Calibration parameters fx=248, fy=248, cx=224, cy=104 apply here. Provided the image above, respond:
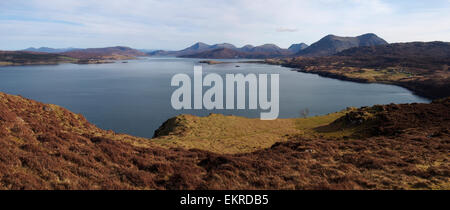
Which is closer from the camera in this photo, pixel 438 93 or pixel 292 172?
pixel 292 172

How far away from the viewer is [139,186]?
10070 millimetres

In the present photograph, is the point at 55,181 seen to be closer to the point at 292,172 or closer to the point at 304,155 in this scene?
the point at 292,172

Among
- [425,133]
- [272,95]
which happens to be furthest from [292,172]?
[272,95]

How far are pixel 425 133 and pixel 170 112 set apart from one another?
207 ft

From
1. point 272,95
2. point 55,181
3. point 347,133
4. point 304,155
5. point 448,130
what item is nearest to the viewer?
point 55,181

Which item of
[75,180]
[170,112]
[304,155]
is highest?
[75,180]

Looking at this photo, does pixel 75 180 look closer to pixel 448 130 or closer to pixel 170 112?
pixel 448 130

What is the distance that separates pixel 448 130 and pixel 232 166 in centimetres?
2432

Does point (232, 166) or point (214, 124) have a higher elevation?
point (232, 166)

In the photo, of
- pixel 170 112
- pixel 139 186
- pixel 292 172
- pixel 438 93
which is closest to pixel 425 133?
pixel 292 172

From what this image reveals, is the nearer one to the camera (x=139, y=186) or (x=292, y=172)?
(x=139, y=186)

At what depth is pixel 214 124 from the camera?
39.7 meters
